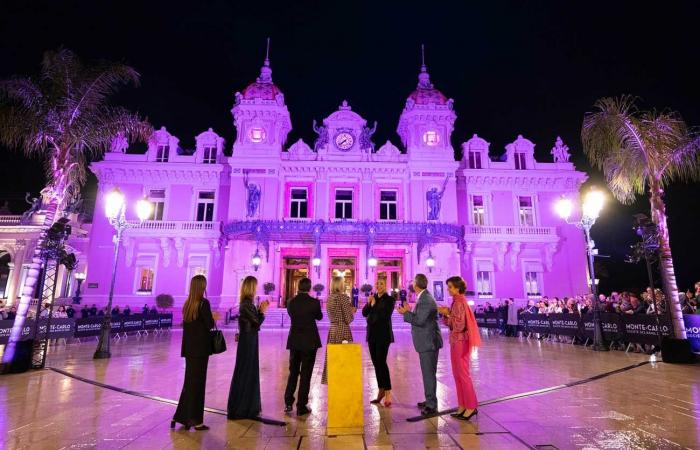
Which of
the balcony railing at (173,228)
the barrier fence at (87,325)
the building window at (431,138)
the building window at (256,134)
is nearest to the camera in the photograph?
the barrier fence at (87,325)

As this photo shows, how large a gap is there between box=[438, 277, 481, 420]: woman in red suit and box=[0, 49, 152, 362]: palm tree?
9879 millimetres

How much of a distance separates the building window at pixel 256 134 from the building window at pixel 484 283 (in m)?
17.6

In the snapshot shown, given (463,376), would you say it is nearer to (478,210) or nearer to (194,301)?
(194,301)

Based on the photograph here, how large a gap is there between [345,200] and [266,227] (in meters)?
6.24

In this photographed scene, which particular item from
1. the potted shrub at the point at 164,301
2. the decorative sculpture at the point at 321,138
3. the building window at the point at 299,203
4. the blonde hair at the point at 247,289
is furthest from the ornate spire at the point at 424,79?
the blonde hair at the point at 247,289

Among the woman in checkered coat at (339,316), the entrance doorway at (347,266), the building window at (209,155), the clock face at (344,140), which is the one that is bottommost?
the woman in checkered coat at (339,316)

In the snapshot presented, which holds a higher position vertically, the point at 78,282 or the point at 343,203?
the point at 343,203

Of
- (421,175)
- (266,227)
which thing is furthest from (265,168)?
(421,175)

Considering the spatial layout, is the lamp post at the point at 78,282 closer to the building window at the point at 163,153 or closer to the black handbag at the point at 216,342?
the building window at the point at 163,153

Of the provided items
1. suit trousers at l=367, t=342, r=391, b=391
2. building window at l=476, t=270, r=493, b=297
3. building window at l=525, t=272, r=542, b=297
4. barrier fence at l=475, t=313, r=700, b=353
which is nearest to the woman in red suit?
suit trousers at l=367, t=342, r=391, b=391

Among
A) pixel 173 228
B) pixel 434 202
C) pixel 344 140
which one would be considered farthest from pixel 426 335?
pixel 173 228

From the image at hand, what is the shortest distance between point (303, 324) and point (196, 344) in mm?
1456

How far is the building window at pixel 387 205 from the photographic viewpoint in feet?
86.1

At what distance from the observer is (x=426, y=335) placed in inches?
211
